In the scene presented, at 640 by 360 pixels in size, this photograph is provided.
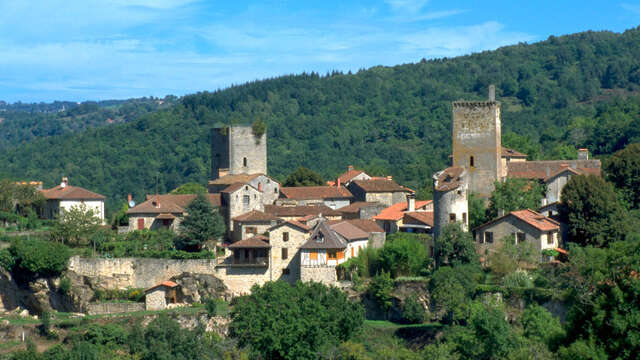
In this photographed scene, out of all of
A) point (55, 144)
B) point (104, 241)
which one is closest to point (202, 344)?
point (104, 241)

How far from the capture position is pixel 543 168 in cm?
5956

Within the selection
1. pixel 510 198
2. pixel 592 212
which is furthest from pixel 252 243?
pixel 592 212

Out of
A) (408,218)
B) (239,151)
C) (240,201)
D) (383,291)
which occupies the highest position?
(239,151)

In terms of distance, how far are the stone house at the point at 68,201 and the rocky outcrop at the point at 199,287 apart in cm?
1206

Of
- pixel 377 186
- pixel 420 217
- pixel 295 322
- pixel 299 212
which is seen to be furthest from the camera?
pixel 377 186

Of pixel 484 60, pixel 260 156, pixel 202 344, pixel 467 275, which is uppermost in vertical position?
pixel 484 60

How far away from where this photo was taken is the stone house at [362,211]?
57.8m

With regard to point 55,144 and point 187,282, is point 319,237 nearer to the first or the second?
point 187,282

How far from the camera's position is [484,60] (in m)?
156

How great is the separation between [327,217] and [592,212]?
52.5 feet

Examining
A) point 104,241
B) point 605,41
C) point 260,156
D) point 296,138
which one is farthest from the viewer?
point 605,41

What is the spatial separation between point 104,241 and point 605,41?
115 m

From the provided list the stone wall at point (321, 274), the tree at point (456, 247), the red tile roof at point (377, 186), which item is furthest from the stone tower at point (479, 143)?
the stone wall at point (321, 274)

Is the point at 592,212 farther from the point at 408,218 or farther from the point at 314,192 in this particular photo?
the point at 314,192
